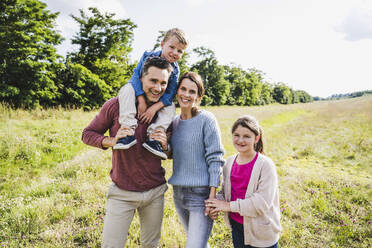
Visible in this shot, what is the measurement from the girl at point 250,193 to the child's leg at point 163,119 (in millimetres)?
779

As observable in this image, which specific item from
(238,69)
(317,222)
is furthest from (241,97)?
(317,222)

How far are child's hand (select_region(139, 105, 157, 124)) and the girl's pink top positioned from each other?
1.14 m

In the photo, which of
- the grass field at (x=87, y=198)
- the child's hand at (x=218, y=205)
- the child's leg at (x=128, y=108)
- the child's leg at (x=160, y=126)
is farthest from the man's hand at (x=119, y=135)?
the grass field at (x=87, y=198)

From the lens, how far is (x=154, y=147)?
88.8 inches

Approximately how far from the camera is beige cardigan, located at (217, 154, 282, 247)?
2.07 m

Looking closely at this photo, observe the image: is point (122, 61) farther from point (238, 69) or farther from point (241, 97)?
point (238, 69)

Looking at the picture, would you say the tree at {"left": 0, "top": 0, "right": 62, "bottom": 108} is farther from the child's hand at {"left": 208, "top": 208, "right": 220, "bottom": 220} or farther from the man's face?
the child's hand at {"left": 208, "top": 208, "right": 220, "bottom": 220}

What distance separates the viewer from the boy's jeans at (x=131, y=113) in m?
2.28

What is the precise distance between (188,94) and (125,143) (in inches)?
35.4

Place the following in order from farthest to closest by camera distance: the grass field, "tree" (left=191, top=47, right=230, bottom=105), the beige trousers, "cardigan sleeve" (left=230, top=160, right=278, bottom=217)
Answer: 1. "tree" (left=191, top=47, right=230, bottom=105)
2. the grass field
3. the beige trousers
4. "cardigan sleeve" (left=230, top=160, right=278, bottom=217)

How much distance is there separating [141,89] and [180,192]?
1288 millimetres

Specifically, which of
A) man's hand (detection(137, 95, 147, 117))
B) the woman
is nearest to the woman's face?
→ the woman

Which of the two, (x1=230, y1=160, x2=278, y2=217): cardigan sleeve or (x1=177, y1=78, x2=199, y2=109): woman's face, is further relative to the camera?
(x1=177, y1=78, x2=199, y2=109): woman's face

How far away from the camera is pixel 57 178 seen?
542cm
